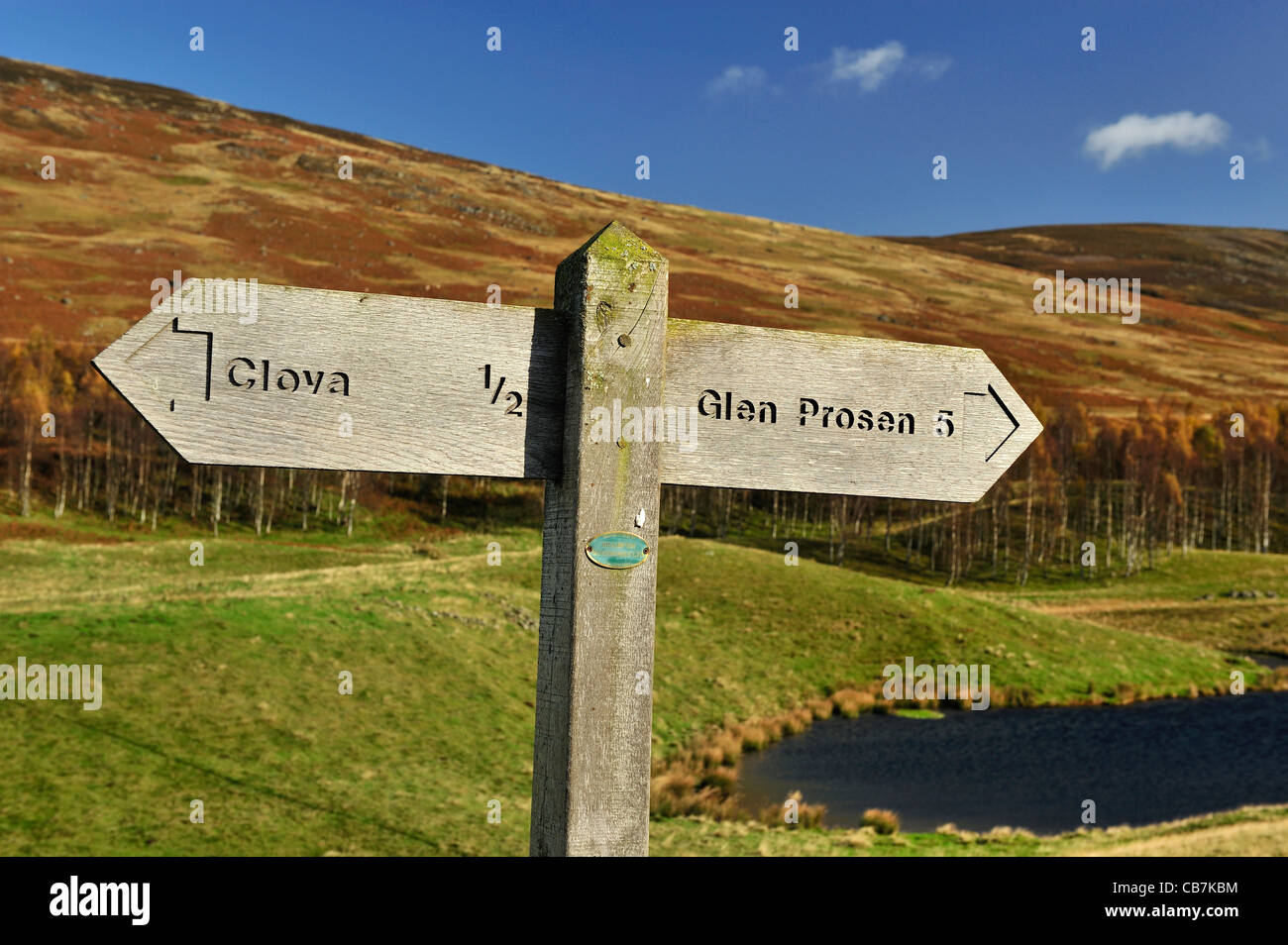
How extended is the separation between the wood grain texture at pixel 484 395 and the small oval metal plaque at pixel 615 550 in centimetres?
30

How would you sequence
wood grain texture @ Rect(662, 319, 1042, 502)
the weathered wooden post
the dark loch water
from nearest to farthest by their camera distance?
1. the weathered wooden post
2. wood grain texture @ Rect(662, 319, 1042, 502)
3. the dark loch water

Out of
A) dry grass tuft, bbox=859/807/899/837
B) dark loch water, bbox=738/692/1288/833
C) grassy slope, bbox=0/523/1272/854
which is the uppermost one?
grassy slope, bbox=0/523/1272/854

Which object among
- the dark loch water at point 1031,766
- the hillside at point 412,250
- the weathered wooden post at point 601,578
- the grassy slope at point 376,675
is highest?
the hillside at point 412,250

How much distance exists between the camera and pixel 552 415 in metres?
2.79

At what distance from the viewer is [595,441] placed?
265 cm

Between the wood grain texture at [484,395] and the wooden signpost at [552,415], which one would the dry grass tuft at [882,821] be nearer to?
the wood grain texture at [484,395]

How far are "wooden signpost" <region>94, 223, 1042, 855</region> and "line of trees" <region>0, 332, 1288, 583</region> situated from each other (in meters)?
58.0

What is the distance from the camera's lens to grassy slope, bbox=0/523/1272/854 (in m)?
14.8

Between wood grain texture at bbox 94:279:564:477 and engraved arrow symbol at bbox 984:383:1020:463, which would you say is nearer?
wood grain texture at bbox 94:279:564:477

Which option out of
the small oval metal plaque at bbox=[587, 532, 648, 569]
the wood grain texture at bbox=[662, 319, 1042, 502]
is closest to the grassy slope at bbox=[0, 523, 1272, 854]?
the wood grain texture at bbox=[662, 319, 1042, 502]

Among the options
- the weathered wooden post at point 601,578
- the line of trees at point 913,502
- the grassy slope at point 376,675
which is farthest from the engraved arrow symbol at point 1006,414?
the line of trees at point 913,502

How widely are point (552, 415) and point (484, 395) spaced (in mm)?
222

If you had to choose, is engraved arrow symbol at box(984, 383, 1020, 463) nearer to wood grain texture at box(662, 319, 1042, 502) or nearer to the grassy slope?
wood grain texture at box(662, 319, 1042, 502)

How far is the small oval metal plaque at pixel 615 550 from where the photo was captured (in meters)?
2.60
